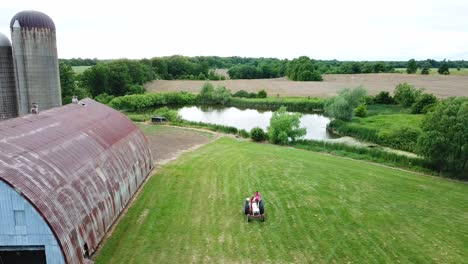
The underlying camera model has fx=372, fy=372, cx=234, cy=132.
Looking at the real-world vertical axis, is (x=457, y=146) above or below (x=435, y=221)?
above

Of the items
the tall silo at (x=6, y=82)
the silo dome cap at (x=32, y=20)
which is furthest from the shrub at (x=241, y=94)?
the tall silo at (x=6, y=82)

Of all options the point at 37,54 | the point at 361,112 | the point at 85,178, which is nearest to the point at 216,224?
the point at 85,178

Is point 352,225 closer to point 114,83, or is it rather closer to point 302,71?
point 114,83

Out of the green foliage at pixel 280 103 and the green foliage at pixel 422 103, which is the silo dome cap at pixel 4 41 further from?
the green foliage at pixel 280 103

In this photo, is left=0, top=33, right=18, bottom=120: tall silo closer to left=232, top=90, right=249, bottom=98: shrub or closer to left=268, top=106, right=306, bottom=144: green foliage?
left=268, top=106, right=306, bottom=144: green foliage

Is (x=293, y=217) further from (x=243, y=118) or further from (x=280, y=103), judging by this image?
(x=280, y=103)

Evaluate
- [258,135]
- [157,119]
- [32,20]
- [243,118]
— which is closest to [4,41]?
[32,20]
